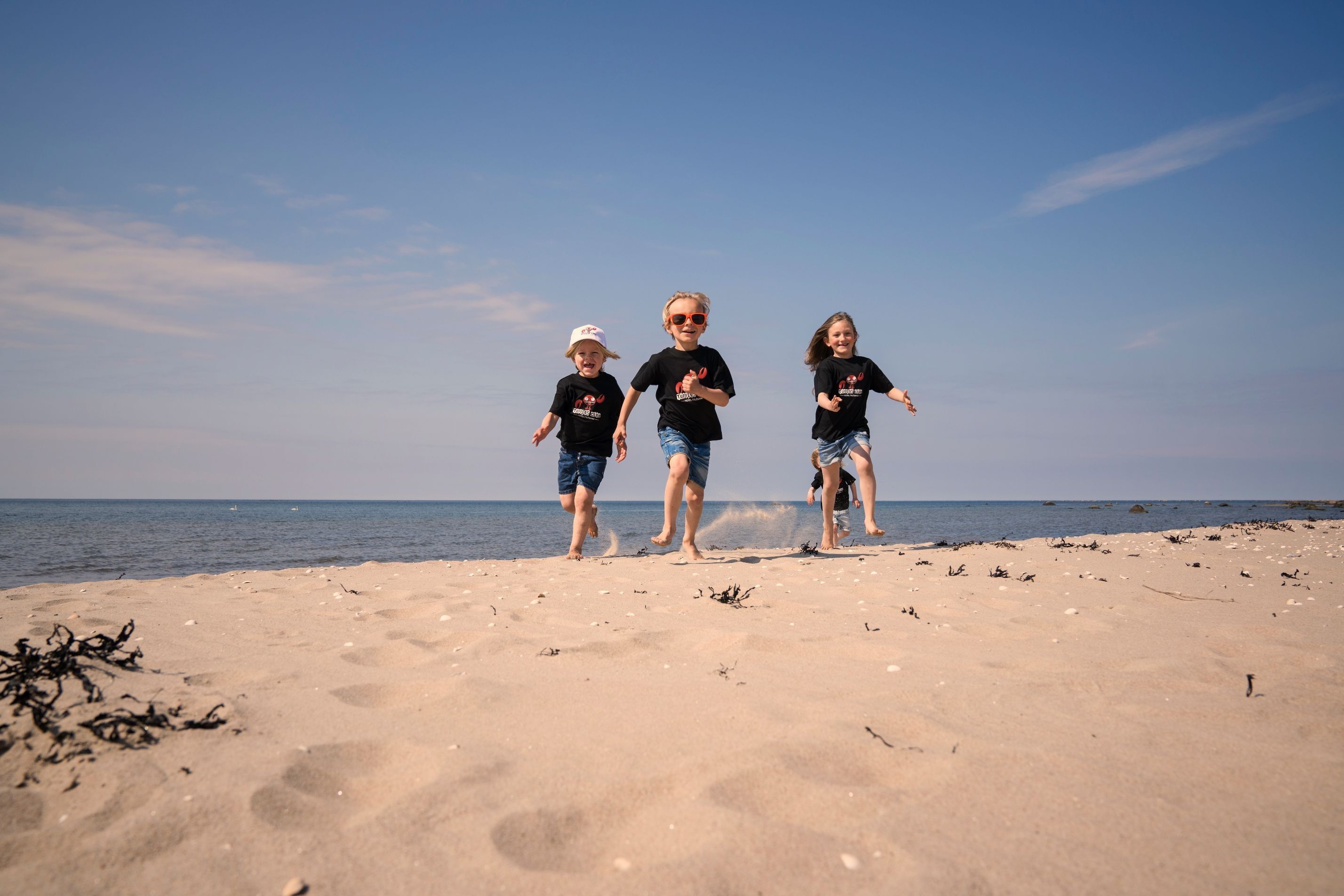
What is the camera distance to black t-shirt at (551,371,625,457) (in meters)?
7.44

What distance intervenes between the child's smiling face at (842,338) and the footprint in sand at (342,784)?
685 cm

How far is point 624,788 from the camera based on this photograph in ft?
5.39

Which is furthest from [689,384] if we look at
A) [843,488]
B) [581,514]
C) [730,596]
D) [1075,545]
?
[1075,545]

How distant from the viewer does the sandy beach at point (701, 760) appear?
53.1 inches

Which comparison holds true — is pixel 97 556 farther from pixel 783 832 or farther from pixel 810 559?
pixel 783 832

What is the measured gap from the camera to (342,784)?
5.53 feet

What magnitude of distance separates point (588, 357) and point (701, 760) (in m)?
6.06

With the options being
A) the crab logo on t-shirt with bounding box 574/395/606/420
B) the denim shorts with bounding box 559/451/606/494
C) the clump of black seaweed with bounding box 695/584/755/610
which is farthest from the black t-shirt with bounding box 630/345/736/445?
the clump of black seaweed with bounding box 695/584/755/610

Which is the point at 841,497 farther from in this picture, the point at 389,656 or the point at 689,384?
the point at 389,656

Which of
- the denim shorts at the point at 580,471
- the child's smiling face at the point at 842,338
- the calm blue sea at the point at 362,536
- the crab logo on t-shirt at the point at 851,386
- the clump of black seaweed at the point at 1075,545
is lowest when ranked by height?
the calm blue sea at the point at 362,536

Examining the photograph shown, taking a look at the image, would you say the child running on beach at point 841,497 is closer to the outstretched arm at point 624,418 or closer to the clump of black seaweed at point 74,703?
the outstretched arm at point 624,418

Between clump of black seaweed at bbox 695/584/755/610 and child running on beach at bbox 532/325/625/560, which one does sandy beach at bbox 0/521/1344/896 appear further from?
child running on beach at bbox 532/325/625/560

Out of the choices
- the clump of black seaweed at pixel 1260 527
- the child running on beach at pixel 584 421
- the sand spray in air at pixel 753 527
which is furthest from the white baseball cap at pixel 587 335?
the clump of black seaweed at pixel 1260 527

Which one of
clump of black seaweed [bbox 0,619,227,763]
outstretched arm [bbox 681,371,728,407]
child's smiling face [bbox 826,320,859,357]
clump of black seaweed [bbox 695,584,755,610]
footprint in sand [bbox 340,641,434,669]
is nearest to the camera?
clump of black seaweed [bbox 0,619,227,763]
